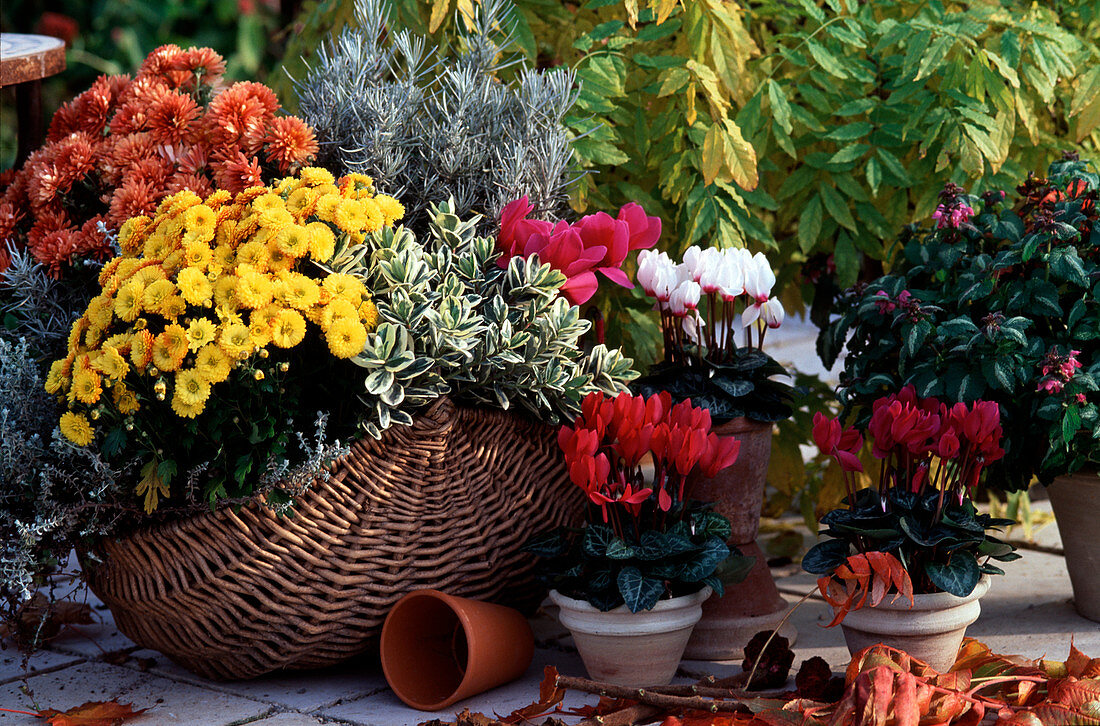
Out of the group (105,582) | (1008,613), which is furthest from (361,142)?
(1008,613)

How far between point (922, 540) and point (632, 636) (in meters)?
0.61

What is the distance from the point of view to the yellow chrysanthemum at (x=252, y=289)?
2.04 metres

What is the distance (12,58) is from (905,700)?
2592 mm

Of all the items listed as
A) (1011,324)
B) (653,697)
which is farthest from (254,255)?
(1011,324)

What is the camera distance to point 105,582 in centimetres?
231

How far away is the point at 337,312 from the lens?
208 cm

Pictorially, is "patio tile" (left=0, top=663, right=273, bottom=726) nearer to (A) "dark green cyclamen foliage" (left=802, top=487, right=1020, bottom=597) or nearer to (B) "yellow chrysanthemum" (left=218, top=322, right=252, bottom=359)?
(B) "yellow chrysanthemum" (left=218, top=322, right=252, bottom=359)

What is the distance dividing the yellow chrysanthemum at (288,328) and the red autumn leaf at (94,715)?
0.85m

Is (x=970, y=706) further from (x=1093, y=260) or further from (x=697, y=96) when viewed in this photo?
(x=697, y=96)

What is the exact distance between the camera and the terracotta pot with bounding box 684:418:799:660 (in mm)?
2486

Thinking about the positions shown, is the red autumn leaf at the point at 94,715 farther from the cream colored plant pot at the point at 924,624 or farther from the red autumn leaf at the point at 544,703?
the cream colored plant pot at the point at 924,624

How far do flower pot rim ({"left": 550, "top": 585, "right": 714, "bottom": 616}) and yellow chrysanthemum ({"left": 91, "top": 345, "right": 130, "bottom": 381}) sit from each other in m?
0.99

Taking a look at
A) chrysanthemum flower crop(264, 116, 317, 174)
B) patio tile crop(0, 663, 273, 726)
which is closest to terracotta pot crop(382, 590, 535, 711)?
patio tile crop(0, 663, 273, 726)

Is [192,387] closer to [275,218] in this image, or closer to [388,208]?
[275,218]
